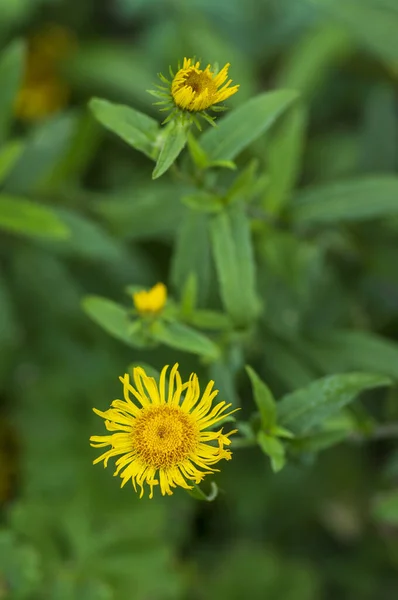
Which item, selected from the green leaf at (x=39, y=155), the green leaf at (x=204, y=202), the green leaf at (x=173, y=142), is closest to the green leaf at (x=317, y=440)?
the green leaf at (x=204, y=202)

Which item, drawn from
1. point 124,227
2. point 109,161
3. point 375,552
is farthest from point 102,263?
point 375,552

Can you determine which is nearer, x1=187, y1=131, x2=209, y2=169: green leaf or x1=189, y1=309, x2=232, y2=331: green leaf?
x1=187, y1=131, x2=209, y2=169: green leaf

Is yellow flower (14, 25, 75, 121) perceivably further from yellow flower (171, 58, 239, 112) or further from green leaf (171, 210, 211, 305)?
yellow flower (171, 58, 239, 112)

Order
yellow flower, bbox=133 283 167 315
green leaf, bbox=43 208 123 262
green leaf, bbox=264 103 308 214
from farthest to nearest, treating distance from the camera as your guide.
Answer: green leaf, bbox=43 208 123 262 < green leaf, bbox=264 103 308 214 < yellow flower, bbox=133 283 167 315

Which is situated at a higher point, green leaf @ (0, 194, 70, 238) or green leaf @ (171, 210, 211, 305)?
green leaf @ (0, 194, 70, 238)

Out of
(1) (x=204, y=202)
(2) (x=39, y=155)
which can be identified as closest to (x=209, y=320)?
(1) (x=204, y=202)

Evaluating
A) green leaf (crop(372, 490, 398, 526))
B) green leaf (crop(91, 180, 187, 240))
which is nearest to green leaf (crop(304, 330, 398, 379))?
green leaf (crop(372, 490, 398, 526))

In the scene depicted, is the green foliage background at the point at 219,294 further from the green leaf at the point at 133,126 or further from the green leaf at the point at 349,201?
the green leaf at the point at 133,126
